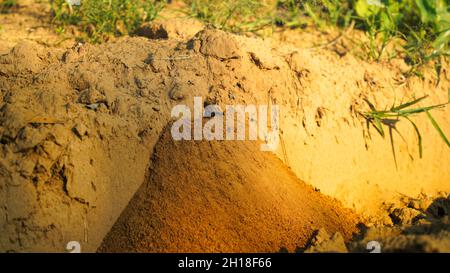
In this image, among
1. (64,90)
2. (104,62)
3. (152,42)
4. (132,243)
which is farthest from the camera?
(152,42)

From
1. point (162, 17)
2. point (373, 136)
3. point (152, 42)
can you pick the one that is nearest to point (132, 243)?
point (152, 42)

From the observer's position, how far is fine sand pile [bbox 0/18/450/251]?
2.18 m

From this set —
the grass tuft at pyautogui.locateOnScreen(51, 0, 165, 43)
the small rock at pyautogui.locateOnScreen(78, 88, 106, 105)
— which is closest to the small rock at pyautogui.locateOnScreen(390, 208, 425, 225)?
the small rock at pyautogui.locateOnScreen(78, 88, 106, 105)

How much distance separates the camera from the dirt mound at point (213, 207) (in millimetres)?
2184

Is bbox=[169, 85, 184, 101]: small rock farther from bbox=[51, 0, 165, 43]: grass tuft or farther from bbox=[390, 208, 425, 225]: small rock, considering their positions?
bbox=[390, 208, 425, 225]: small rock

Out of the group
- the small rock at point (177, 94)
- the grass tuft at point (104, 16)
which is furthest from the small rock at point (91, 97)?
the grass tuft at point (104, 16)

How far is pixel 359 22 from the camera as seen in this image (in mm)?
3674

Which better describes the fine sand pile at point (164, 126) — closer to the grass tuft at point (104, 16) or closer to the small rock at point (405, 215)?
the small rock at point (405, 215)

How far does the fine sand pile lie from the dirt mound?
0.01 m

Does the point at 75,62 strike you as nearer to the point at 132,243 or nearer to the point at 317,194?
the point at 132,243

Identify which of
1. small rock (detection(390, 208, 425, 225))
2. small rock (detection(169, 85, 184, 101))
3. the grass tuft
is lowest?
small rock (detection(390, 208, 425, 225))

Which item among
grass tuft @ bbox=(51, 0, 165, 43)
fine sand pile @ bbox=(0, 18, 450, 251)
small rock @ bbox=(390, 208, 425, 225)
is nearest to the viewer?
fine sand pile @ bbox=(0, 18, 450, 251)

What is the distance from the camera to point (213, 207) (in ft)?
7.42
